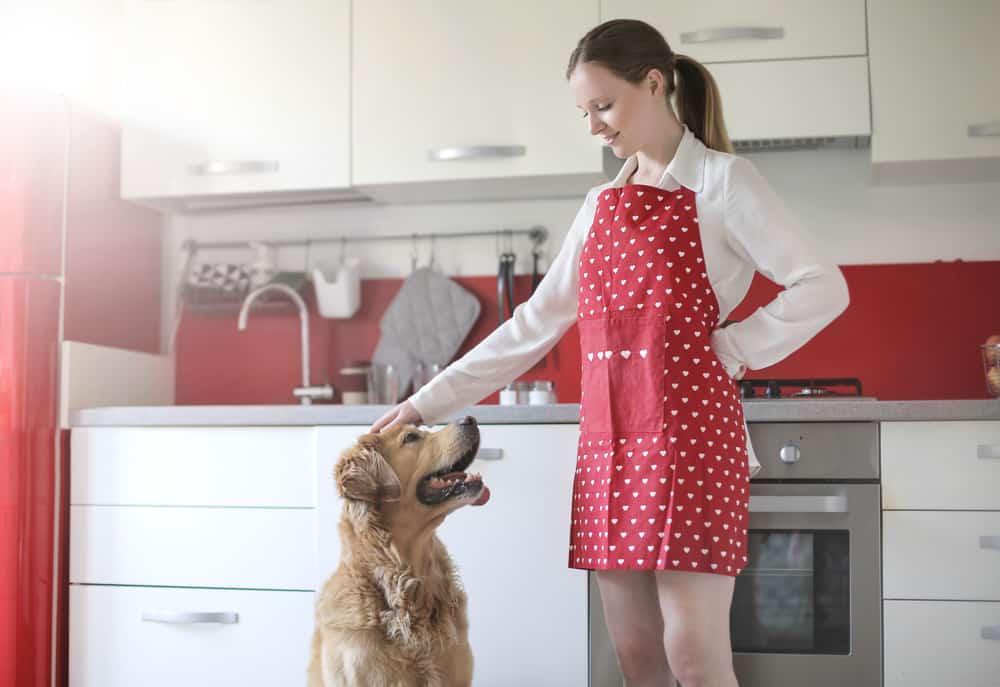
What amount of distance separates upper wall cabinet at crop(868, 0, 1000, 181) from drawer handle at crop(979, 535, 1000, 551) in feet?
3.04

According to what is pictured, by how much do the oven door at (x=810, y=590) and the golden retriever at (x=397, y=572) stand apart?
30.7 inches

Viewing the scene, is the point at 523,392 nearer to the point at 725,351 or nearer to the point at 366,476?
the point at 366,476

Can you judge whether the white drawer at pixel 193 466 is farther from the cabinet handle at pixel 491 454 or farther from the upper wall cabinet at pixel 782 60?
the upper wall cabinet at pixel 782 60

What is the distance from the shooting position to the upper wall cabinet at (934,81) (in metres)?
2.63

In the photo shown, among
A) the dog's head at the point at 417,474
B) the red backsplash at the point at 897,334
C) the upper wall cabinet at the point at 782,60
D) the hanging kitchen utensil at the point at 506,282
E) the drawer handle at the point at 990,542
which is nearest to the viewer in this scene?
the dog's head at the point at 417,474

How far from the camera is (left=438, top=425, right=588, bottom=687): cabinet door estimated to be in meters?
2.44

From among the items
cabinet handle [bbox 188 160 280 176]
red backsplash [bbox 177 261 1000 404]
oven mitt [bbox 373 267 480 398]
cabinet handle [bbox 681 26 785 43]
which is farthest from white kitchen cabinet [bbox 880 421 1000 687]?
cabinet handle [bbox 188 160 280 176]

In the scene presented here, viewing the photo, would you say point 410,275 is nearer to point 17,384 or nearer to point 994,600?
point 17,384

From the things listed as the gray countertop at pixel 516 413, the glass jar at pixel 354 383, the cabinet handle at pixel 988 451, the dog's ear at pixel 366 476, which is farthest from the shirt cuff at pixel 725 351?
the glass jar at pixel 354 383

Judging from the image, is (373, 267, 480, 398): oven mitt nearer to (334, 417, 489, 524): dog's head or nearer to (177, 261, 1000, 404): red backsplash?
(177, 261, 1000, 404): red backsplash

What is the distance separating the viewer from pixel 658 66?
1.66m

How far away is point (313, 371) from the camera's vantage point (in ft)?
10.7

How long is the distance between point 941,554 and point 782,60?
1.25 meters

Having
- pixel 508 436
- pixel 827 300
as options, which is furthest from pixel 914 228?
pixel 827 300
